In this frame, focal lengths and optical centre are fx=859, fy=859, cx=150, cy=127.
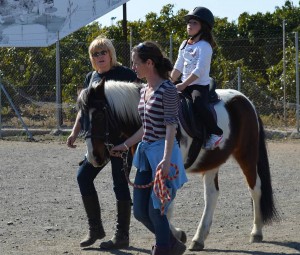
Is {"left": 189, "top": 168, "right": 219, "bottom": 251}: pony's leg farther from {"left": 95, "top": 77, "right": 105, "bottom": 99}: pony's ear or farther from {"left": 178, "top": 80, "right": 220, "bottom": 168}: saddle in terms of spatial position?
{"left": 95, "top": 77, "right": 105, "bottom": 99}: pony's ear

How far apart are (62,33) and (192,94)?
17.0m

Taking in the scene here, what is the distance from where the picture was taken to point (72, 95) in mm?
21016

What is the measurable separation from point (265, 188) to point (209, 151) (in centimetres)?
88

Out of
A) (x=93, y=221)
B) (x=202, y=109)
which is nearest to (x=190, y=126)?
(x=202, y=109)

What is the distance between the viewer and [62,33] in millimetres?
23984

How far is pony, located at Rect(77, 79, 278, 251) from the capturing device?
22.5ft

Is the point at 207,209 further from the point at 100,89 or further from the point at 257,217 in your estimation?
the point at 100,89

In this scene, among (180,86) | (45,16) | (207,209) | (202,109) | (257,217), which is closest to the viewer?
(180,86)

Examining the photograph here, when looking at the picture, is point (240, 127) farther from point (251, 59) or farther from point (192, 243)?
point (251, 59)

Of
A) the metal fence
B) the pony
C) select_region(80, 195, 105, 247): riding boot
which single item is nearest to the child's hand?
the pony

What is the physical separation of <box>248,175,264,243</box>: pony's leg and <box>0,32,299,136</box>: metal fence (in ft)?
35.8

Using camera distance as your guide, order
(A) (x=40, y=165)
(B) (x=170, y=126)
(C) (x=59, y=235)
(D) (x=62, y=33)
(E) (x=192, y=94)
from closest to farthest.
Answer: (B) (x=170, y=126) → (E) (x=192, y=94) → (C) (x=59, y=235) → (A) (x=40, y=165) → (D) (x=62, y=33)

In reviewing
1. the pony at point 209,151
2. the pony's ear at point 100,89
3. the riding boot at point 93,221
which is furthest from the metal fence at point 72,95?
the pony's ear at point 100,89

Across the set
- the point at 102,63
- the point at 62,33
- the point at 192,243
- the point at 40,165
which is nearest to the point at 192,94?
the point at 102,63
